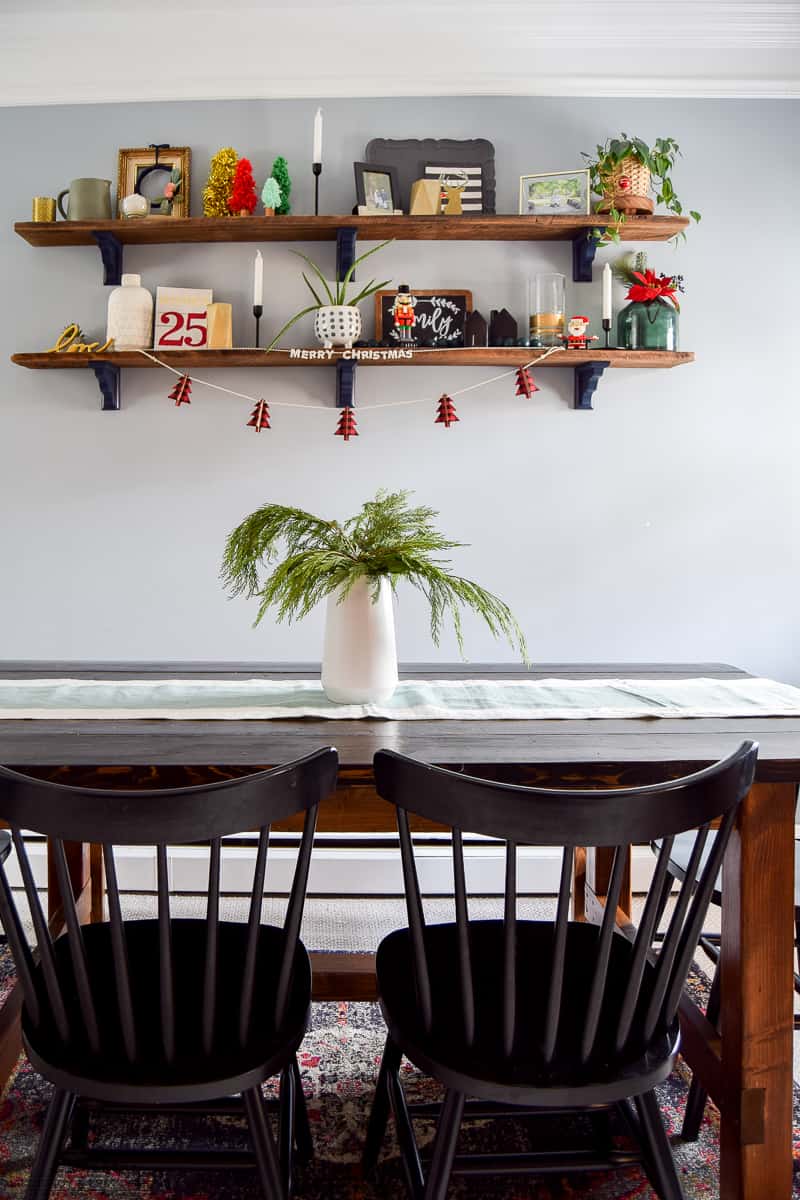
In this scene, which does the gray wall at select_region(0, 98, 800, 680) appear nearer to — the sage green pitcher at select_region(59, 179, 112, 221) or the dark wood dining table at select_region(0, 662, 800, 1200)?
the sage green pitcher at select_region(59, 179, 112, 221)

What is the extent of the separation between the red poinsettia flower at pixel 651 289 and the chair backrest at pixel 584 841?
1.77m

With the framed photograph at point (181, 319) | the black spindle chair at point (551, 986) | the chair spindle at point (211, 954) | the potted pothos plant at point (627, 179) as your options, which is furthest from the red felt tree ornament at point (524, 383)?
the chair spindle at point (211, 954)

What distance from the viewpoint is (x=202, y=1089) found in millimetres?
1080

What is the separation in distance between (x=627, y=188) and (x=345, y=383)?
3.22 ft

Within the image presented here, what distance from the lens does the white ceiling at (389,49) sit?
8.21ft

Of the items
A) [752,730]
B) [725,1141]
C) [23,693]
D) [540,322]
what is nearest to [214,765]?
[23,693]

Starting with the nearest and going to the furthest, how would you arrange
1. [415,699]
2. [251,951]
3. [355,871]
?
[251,951] → [415,699] → [355,871]

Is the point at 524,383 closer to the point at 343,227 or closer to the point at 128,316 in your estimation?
the point at 343,227

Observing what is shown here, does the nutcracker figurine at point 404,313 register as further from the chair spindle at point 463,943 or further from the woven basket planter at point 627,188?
the chair spindle at point 463,943

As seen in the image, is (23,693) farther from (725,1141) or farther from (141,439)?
(725,1141)

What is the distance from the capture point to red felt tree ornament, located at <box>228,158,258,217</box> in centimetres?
248

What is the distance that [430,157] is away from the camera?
258 cm

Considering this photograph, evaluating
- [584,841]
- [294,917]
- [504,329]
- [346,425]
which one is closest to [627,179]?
[504,329]

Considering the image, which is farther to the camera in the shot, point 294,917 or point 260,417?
point 260,417
